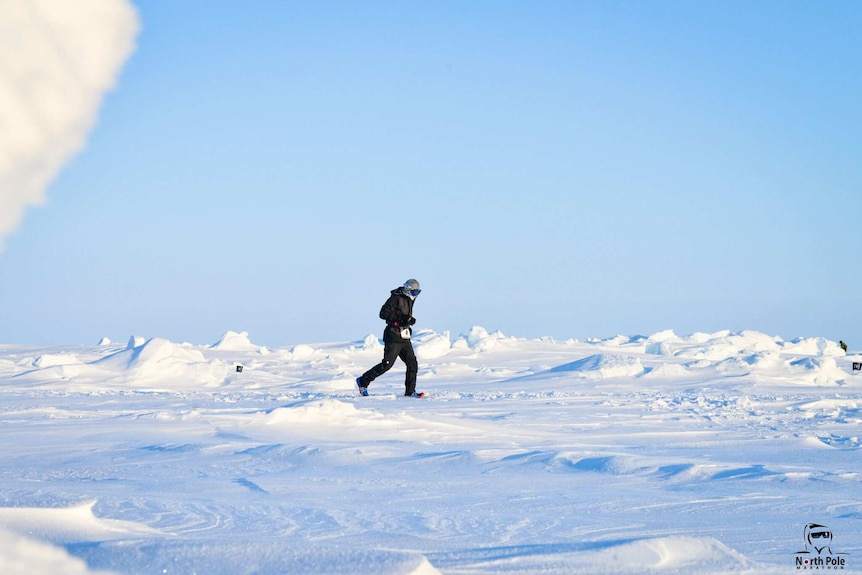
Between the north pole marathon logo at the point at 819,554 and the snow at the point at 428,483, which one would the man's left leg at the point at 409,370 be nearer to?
the snow at the point at 428,483

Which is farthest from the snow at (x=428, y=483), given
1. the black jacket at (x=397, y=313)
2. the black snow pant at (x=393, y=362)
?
the black jacket at (x=397, y=313)

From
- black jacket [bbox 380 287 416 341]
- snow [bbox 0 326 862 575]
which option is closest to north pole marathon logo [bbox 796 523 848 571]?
snow [bbox 0 326 862 575]

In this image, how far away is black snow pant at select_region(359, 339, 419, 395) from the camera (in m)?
10.9

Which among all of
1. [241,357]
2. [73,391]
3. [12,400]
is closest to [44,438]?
[12,400]

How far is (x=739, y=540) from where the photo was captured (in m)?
3.12

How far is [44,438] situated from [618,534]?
4.81 meters

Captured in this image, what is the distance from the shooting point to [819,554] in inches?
112

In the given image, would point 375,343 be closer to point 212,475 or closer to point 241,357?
point 241,357

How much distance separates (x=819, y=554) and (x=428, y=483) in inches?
81.2

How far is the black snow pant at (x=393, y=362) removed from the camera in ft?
35.8

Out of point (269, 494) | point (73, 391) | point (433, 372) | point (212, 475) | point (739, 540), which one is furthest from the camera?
point (433, 372)

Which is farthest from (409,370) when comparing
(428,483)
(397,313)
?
(428,483)

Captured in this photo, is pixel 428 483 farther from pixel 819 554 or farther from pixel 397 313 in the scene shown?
pixel 397 313

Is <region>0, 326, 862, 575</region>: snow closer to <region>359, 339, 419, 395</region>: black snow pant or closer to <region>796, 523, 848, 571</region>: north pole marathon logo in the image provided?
<region>796, 523, 848, 571</region>: north pole marathon logo
